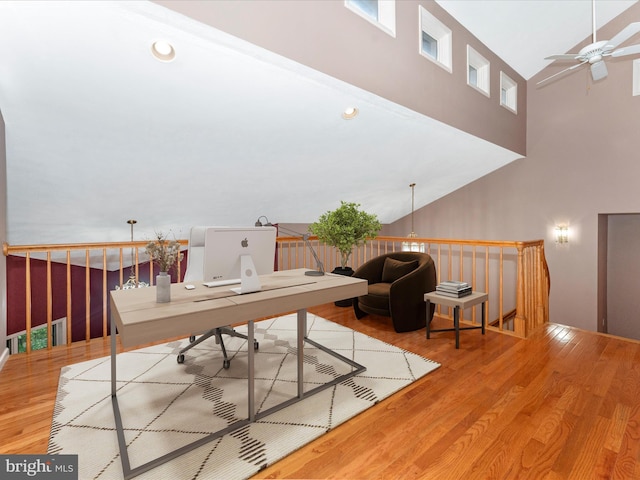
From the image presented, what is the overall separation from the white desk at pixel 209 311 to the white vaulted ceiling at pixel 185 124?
1625 millimetres

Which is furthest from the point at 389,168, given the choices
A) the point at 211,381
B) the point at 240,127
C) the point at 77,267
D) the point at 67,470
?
the point at 77,267

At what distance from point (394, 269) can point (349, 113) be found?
1890 mm

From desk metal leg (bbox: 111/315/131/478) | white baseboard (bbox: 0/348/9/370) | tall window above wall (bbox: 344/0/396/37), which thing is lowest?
desk metal leg (bbox: 111/315/131/478)

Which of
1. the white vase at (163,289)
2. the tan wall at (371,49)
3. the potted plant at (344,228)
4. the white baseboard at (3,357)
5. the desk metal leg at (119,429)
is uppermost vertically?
the tan wall at (371,49)

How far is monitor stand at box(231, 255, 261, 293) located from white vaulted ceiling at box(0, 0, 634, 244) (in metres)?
1.60

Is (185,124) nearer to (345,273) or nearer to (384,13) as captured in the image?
(384,13)

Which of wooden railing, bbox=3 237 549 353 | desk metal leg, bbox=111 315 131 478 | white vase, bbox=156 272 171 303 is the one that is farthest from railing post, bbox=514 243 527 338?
desk metal leg, bbox=111 315 131 478

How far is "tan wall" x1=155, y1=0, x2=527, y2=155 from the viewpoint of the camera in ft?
7.76

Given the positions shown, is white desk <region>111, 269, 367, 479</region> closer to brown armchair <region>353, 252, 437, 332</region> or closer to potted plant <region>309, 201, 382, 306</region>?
brown armchair <region>353, 252, 437, 332</region>

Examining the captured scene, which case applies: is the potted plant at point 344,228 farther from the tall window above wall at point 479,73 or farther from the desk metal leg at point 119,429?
the tall window above wall at point 479,73

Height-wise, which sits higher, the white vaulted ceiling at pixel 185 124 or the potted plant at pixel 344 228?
the white vaulted ceiling at pixel 185 124

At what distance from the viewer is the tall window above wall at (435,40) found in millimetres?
3998

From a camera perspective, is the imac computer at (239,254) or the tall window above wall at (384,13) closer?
the imac computer at (239,254)

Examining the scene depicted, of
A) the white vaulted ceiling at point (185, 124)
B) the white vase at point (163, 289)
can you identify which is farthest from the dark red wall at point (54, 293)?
the white vase at point (163, 289)
